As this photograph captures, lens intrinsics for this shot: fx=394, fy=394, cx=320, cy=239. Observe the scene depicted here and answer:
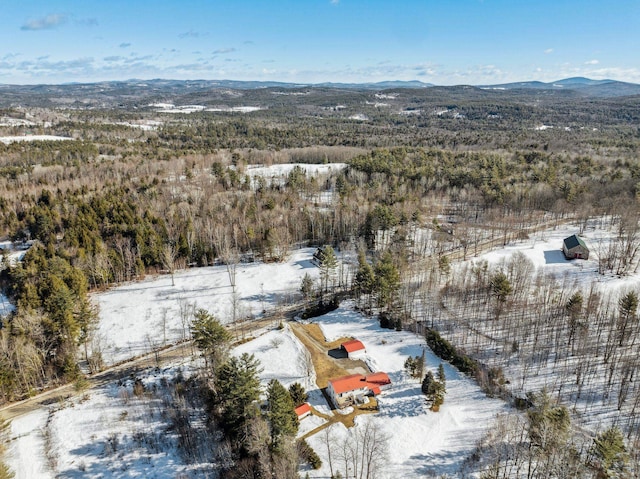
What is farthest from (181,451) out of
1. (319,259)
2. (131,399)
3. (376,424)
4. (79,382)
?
(319,259)

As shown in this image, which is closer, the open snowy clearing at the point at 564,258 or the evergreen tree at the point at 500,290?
the evergreen tree at the point at 500,290

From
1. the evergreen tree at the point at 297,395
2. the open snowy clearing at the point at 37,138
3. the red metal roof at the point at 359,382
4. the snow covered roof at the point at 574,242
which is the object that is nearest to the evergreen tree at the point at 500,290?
the red metal roof at the point at 359,382

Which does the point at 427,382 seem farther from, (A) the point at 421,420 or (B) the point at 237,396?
(B) the point at 237,396

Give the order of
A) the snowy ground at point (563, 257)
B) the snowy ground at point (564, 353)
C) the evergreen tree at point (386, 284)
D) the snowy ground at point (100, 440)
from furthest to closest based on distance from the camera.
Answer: the snowy ground at point (563, 257), the evergreen tree at point (386, 284), the snowy ground at point (564, 353), the snowy ground at point (100, 440)

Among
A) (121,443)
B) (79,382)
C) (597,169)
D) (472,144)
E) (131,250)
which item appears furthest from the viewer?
(472,144)

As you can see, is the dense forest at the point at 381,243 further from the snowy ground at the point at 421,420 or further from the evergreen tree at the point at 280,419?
the snowy ground at the point at 421,420


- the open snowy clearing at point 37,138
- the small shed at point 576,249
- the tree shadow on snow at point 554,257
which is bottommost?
the tree shadow on snow at point 554,257

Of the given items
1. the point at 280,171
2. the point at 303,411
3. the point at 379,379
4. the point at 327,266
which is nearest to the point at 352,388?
the point at 379,379

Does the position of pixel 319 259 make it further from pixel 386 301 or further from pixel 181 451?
pixel 181 451
